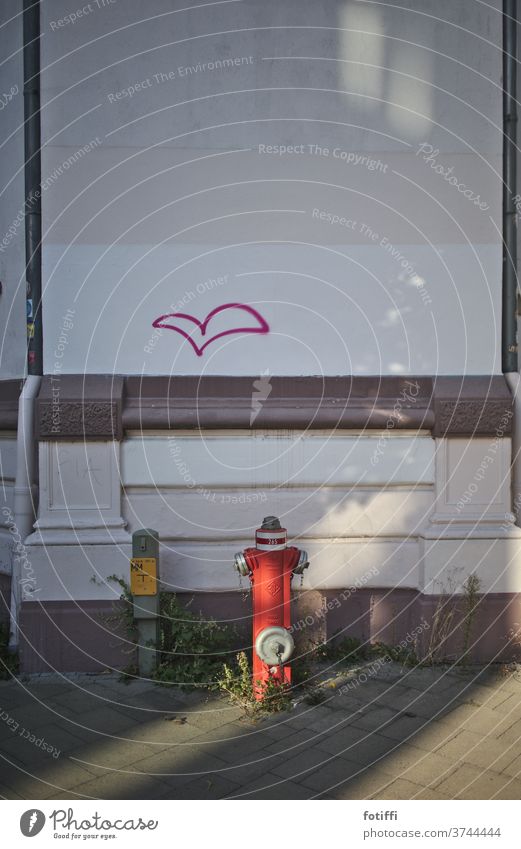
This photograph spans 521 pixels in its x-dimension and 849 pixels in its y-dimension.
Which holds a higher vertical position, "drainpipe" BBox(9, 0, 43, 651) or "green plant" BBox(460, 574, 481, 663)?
"drainpipe" BBox(9, 0, 43, 651)

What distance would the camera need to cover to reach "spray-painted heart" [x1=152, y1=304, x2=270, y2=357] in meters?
5.11

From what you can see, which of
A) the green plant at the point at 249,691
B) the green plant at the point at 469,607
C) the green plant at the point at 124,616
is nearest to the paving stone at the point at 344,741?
the green plant at the point at 249,691

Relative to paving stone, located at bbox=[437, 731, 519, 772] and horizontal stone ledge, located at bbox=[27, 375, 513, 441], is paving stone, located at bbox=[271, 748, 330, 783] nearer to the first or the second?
paving stone, located at bbox=[437, 731, 519, 772]

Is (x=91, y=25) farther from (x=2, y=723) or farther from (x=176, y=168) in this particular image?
(x=2, y=723)

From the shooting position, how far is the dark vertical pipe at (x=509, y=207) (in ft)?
16.9

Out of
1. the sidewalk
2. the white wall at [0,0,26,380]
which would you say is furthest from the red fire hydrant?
the white wall at [0,0,26,380]

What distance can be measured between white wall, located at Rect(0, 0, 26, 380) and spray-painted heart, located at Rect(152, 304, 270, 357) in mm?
1135

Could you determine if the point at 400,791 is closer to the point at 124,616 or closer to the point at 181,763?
the point at 181,763

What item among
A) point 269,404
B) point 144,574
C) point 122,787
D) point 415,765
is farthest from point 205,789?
point 269,404

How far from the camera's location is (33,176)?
5.07 meters

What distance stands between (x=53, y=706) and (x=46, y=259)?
9.90ft

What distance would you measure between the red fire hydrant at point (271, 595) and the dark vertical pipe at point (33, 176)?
6.94 ft

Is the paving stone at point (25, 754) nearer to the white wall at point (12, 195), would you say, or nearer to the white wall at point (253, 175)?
the white wall at point (253, 175)

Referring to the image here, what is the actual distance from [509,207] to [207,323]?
7.69 ft
